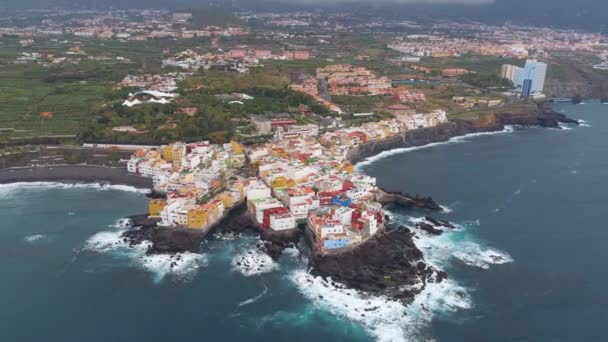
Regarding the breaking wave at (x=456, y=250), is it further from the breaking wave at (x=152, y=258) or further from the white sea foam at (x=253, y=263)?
the breaking wave at (x=152, y=258)

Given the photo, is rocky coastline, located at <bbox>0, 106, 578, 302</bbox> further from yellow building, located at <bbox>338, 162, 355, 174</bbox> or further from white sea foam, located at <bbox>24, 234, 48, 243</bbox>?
white sea foam, located at <bbox>24, 234, 48, 243</bbox>

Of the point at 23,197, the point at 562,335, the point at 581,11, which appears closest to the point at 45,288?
the point at 23,197

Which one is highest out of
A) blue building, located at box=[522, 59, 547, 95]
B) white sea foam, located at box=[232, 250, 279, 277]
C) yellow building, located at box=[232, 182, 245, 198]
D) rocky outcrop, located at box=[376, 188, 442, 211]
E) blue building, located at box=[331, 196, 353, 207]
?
blue building, located at box=[522, 59, 547, 95]

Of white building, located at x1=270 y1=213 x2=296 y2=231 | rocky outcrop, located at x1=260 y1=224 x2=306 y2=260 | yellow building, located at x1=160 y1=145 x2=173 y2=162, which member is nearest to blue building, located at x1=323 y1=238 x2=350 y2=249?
rocky outcrop, located at x1=260 y1=224 x2=306 y2=260

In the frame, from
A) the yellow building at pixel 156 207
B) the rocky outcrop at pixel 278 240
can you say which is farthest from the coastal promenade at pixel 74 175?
the rocky outcrop at pixel 278 240

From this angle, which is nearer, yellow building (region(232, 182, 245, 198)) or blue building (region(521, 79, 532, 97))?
yellow building (region(232, 182, 245, 198))

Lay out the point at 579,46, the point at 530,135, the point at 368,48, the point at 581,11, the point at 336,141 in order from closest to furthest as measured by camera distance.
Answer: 1. the point at 336,141
2. the point at 530,135
3. the point at 368,48
4. the point at 579,46
5. the point at 581,11

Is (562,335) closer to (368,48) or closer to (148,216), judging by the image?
(148,216)
